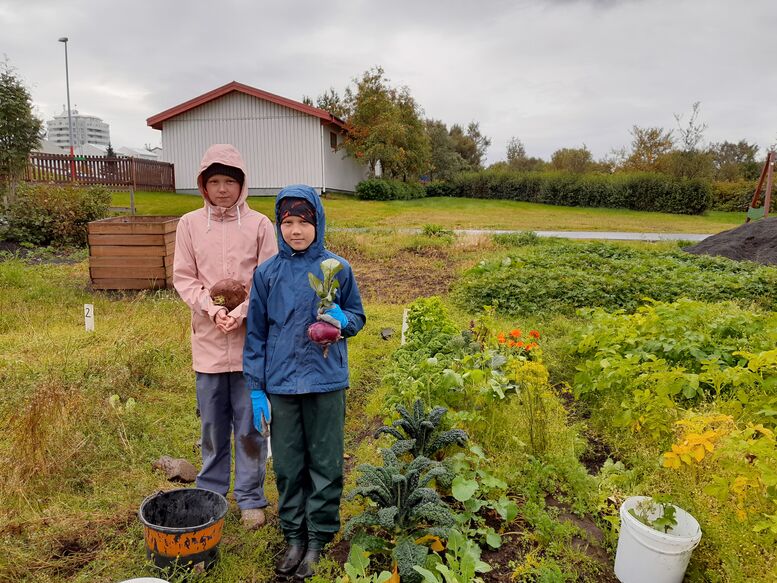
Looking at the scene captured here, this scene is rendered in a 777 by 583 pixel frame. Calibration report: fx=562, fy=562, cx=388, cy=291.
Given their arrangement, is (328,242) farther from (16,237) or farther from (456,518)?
(456,518)

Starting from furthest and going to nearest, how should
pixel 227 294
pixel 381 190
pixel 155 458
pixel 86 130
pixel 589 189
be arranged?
pixel 86 130, pixel 589 189, pixel 381 190, pixel 155 458, pixel 227 294

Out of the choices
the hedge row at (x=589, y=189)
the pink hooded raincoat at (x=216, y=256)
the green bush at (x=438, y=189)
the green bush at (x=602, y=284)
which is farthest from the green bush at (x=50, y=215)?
the green bush at (x=438, y=189)

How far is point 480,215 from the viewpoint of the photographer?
23.5m

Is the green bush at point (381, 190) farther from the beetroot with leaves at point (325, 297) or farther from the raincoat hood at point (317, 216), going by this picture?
the beetroot with leaves at point (325, 297)

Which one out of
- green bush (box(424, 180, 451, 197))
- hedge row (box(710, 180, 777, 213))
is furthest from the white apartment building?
hedge row (box(710, 180, 777, 213))

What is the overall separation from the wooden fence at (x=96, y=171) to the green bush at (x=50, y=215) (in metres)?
4.23

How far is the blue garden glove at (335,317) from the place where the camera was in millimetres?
2453

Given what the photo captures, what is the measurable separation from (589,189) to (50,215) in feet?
85.4

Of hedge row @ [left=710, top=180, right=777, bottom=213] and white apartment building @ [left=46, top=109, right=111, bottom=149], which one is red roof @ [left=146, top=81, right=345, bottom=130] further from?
white apartment building @ [left=46, top=109, right=111, bottom=149]

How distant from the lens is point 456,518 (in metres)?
2.56

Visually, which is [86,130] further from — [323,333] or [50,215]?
[323,333]

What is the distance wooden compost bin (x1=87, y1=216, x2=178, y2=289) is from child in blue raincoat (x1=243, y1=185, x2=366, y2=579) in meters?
5.40

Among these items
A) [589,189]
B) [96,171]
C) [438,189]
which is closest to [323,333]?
[96,171]

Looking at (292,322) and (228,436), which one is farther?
(228,436)
